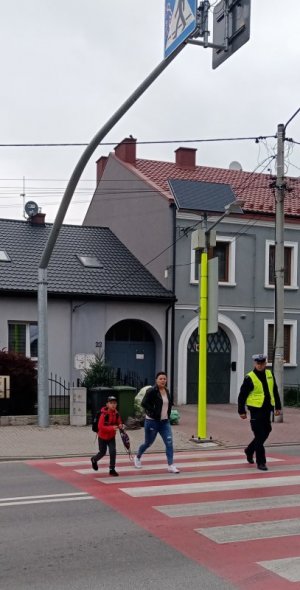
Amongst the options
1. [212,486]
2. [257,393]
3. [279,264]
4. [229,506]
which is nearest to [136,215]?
[279,264]

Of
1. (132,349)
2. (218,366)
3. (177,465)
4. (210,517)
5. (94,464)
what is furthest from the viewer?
(218,366)

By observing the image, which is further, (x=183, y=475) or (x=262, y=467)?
(x=262, y=467)

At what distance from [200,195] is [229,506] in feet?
54.6

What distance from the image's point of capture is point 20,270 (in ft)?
74.0

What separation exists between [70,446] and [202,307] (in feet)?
12.5

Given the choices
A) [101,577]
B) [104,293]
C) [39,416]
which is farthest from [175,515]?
[104,293]

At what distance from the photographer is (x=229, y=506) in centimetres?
858

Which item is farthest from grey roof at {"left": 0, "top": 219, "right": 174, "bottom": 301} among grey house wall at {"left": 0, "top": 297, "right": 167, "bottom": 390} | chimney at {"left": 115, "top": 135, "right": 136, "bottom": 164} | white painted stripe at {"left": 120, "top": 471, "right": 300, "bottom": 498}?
white painted stripe at {"left": 120, "top": 471, "right": 300, "bottom": 498}

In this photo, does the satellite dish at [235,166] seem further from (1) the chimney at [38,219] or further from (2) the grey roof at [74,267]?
(1) the chimney at [38,219]

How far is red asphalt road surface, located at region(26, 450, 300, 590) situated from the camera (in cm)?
608

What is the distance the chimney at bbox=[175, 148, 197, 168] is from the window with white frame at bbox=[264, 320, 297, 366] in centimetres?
728

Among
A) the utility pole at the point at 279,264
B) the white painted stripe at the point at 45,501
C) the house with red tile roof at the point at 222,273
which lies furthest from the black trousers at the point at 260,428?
the house with red tile roof at the point at 222,273

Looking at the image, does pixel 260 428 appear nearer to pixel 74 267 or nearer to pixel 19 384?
pixel 19 384

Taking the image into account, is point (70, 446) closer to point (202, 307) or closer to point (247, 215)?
point (202, 307)
